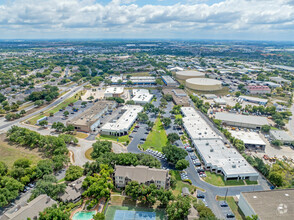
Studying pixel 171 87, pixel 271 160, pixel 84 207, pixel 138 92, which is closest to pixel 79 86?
pixel 138 92

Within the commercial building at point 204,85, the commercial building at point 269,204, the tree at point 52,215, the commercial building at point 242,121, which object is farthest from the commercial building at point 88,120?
the commercial building at point 204,85

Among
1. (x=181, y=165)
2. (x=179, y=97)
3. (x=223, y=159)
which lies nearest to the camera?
(x=181, y=165)

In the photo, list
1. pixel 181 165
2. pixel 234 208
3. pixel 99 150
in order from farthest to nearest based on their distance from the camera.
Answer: pixel 99 150 < pixel 181 165 < pixel 234 208

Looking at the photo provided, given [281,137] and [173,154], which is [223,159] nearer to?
[173,154]

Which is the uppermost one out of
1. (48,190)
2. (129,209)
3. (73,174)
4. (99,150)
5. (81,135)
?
(48,190)

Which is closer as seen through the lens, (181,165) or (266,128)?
(181,165)

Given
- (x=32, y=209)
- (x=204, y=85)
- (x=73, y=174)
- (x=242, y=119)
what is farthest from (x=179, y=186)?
(x=204, y=85)

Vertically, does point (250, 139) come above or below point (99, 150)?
below
